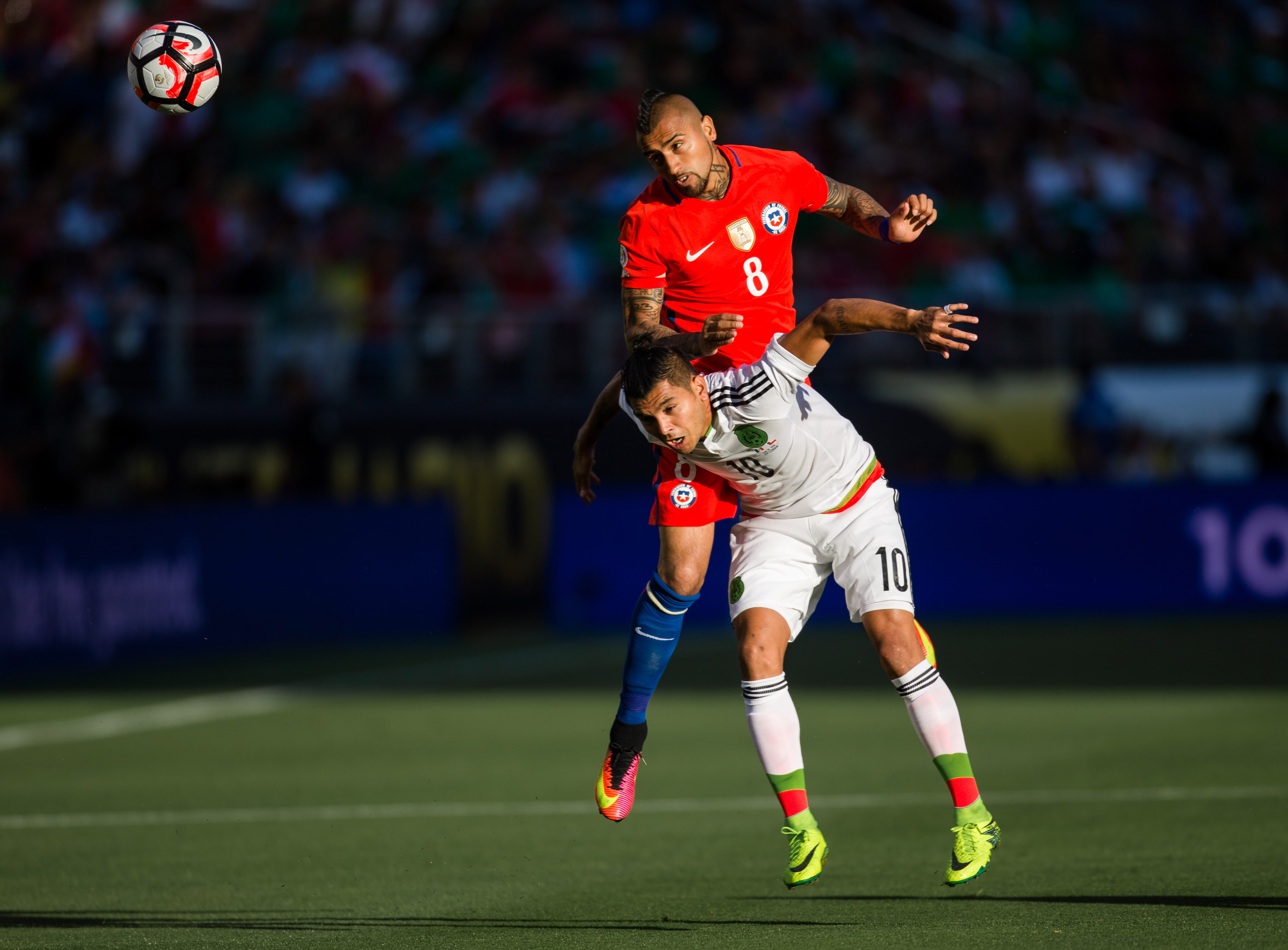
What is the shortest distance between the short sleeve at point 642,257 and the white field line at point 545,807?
3389mm

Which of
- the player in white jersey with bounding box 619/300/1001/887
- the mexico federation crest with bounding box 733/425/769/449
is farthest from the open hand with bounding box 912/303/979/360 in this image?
the mexico federation crest with bounding box 733/425/769/449

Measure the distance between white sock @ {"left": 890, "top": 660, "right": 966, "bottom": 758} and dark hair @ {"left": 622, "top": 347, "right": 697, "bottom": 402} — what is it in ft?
4.27

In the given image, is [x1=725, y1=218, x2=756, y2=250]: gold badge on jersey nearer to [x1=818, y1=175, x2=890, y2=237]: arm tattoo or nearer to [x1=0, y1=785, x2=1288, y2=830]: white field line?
[x1=818, y1=175, x2=890, y2=237]: arm tattoo

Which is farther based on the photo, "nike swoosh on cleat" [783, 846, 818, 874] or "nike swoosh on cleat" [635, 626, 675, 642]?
"nike swoosh on cleat" [635, 626, 675, 642]

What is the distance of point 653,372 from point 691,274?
67 centimetres

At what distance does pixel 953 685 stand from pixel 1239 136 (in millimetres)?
10253

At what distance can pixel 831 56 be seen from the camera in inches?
830

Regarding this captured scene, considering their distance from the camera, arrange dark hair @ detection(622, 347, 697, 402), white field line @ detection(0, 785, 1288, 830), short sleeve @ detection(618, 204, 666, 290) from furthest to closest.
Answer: white field line @ detection(0, 785, 1288, 830) → short sleeve @ detection(618, 204, 666, 290) → dark hair @ detection(622, 347, 697, 402)

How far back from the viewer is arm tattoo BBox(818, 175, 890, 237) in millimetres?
6598

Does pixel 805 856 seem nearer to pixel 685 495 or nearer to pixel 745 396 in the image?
pixel 685 495

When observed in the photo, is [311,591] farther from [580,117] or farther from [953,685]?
[580,117]

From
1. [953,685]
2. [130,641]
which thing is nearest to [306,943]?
[953,685]

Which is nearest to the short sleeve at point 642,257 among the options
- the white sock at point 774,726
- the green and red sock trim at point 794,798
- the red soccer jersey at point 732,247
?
the red soccer jersey at point 732,247

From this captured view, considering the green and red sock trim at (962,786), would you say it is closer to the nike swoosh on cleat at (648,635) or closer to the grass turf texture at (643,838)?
the grass turf texture at (643,838)
